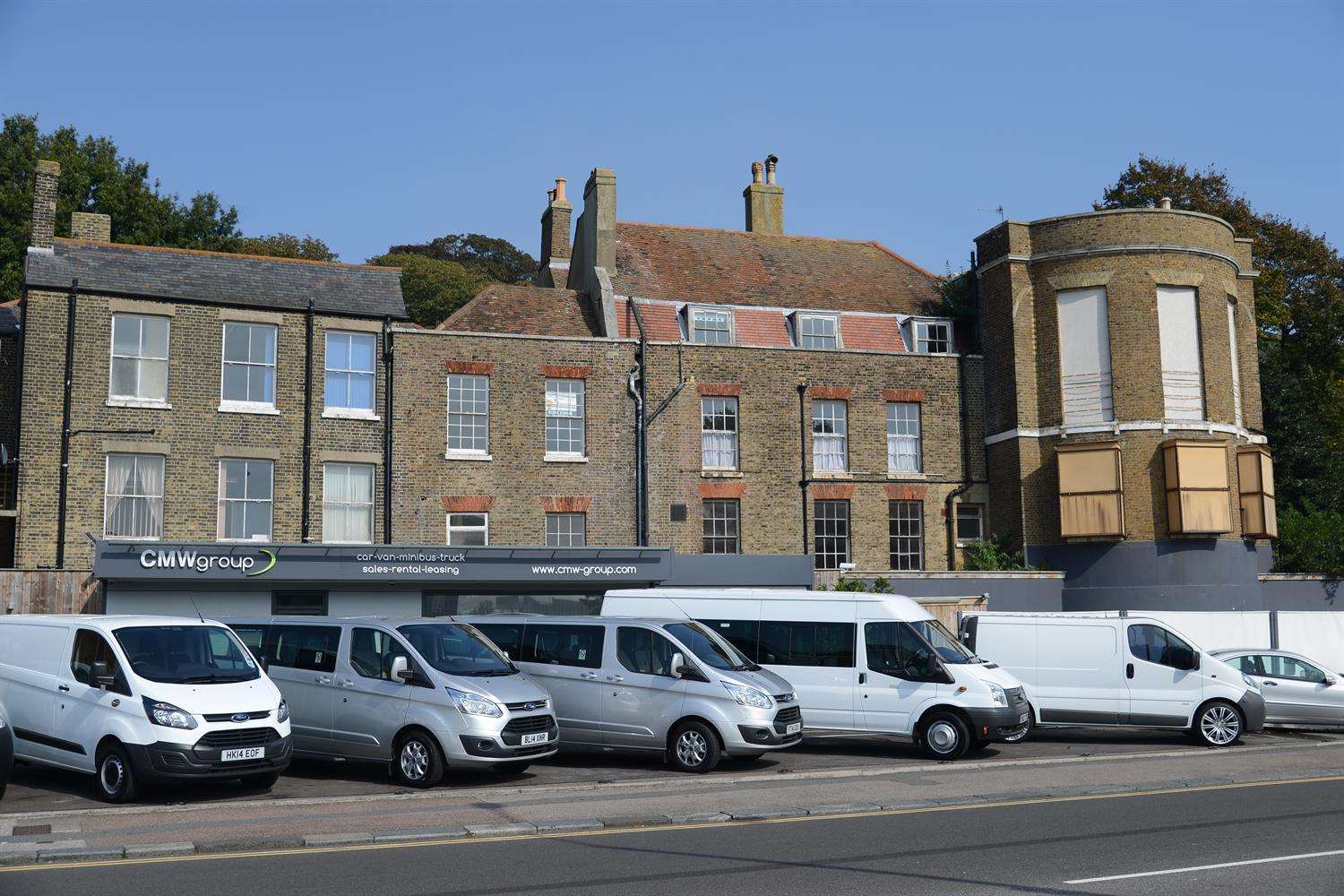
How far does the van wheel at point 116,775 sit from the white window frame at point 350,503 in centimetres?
1458

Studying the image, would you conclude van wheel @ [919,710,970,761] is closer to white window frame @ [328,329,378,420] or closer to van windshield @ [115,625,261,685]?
van windshield @ [115,625,261,685]

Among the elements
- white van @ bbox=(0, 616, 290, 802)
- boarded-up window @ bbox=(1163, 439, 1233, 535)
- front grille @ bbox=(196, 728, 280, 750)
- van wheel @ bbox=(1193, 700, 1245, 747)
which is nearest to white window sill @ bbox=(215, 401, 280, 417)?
white van @ bbox=(0, 616, 290, 802)

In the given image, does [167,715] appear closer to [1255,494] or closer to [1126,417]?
[1126,417]

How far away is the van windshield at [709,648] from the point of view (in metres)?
16.8

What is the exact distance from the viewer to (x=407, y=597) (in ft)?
88.6

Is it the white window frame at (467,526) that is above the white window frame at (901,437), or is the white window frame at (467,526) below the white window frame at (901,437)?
below

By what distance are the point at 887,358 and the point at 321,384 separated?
1469 centimetres

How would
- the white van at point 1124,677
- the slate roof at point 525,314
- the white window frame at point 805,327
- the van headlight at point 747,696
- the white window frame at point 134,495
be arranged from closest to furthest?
the van headlight at point 747,696 → the white van at point 1124,677 → the white window frame at point 134,495 → the slate roof at point 525,314 → the white window frame at point 805,327

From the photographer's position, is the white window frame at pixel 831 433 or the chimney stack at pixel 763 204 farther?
the chimney stack at pixel 763 204

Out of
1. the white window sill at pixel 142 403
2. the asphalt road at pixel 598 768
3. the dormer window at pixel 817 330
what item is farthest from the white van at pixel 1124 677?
the white window sill at pixel 142 403

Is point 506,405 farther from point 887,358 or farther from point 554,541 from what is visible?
point 887,358

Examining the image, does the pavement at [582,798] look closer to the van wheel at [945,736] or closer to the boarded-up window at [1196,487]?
the van wheel at [945,736]

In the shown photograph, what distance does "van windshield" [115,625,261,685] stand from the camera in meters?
13.9

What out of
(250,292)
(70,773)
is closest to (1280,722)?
(70,773)
